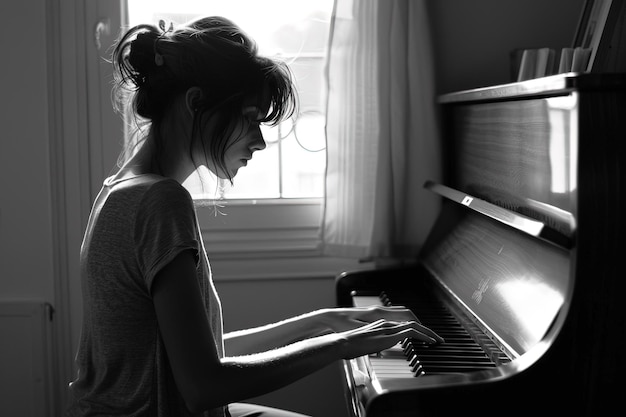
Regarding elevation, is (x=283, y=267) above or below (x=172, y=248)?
below

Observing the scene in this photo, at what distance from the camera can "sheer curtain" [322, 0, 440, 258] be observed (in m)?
2.41

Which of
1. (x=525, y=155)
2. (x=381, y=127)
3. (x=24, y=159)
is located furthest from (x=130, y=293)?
(x=24, y=159)

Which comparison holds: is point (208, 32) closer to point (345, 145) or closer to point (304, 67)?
point (345, 145)

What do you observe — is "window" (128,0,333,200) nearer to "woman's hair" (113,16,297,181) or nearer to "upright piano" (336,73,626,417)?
"upright piano" (336,73,626,417)

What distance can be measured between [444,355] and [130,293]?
25.2 inches

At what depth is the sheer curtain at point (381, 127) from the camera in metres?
2.41

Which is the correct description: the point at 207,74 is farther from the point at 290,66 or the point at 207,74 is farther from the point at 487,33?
the point at 487,33

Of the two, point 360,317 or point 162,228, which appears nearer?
point 162,228

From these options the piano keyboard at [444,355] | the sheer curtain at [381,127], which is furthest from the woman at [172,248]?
the sheer curtain at [381,127]

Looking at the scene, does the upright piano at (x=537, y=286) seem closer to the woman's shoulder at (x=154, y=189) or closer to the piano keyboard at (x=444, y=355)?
the piano keyboard at (x=444, y=355)

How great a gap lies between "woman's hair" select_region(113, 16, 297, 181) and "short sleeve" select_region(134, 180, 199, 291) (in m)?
0.13

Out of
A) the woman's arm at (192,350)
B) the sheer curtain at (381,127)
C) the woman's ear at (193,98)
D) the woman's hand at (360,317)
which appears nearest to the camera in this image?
the woman's arm at (192,350)

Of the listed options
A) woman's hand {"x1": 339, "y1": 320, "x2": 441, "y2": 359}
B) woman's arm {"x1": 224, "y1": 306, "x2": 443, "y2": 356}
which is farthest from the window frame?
woman's hand {"x1": 339, "y1": 320, "x2": 441, "y2": 359}

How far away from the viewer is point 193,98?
1.27m
